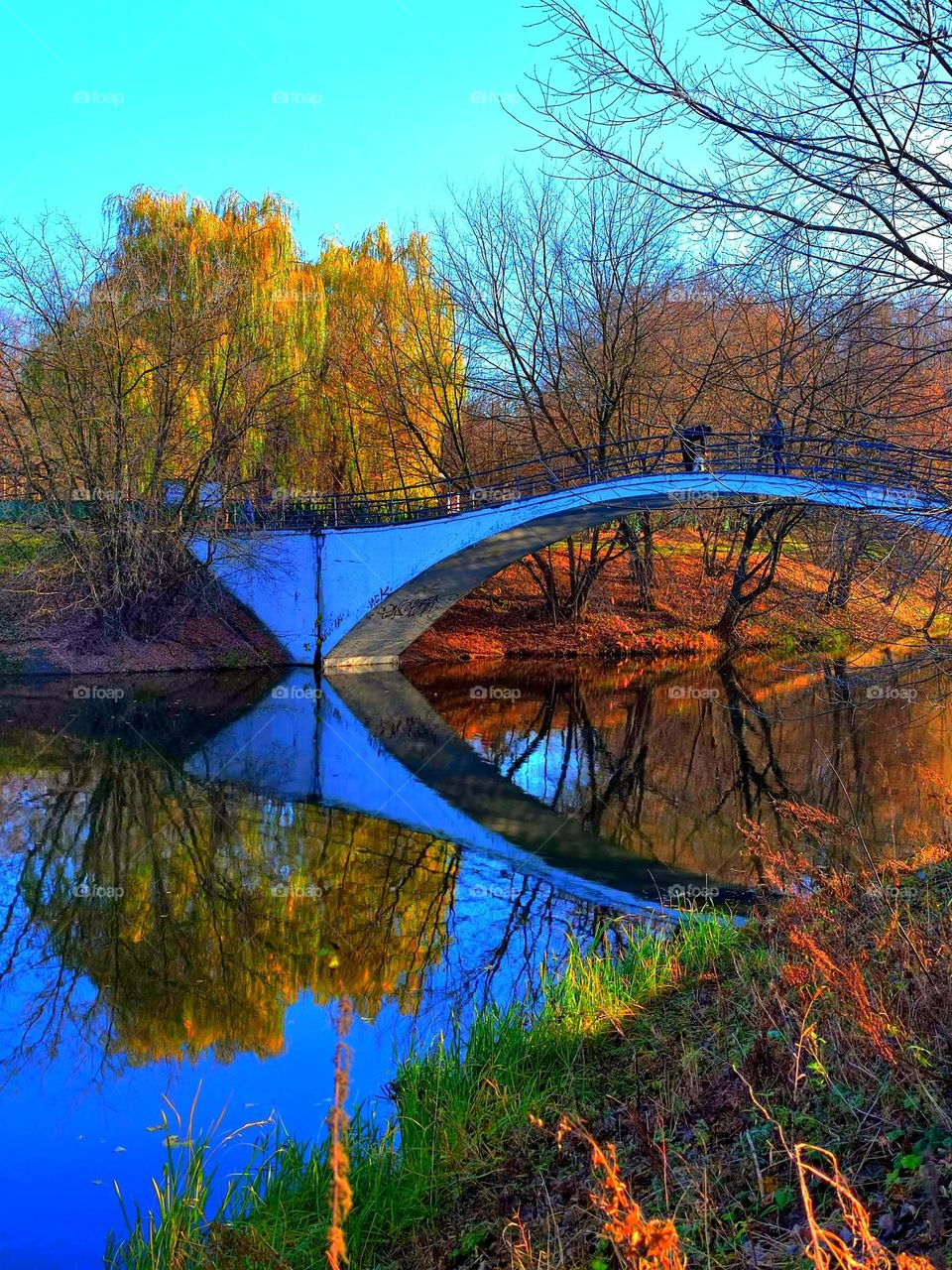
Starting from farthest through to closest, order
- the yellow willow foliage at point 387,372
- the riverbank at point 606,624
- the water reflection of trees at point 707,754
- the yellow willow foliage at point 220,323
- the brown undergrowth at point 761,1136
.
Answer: the riverbank at point 606,624 < the yellow willow foliage at point 387,372 < the yellow willow foliage at point 220,323 < the water reflection of trees at point 707,754 < the brown undergrowth at point 761,1136

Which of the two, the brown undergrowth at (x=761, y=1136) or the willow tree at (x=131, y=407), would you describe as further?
the willow tree at (x=131, y=407)

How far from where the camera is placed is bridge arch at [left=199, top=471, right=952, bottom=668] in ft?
61.1

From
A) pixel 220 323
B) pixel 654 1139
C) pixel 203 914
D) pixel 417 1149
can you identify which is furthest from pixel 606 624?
pixel 654 1139

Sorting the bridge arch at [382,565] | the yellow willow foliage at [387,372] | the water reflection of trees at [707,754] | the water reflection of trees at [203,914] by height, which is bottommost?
the water reflection of trees at [707,754]

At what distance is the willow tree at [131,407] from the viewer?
1875 centimetres

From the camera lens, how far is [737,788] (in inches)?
470

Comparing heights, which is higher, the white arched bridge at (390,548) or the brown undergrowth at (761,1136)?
the white arched bridge at (390,548)

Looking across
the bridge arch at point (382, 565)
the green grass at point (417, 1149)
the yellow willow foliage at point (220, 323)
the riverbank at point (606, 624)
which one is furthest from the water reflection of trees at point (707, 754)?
the yellow willow foliage at point (220, 323)

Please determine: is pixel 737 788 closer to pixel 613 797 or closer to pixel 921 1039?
pixel 613 797

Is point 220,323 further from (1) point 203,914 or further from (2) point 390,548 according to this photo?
(1) point 203,914

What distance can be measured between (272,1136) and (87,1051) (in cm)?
149

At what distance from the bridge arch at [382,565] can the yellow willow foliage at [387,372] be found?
4.11 metres

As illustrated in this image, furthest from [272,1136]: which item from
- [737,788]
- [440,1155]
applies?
[737,788]

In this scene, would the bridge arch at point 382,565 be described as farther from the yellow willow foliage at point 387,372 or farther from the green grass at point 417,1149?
the green grass at point 417,1149
